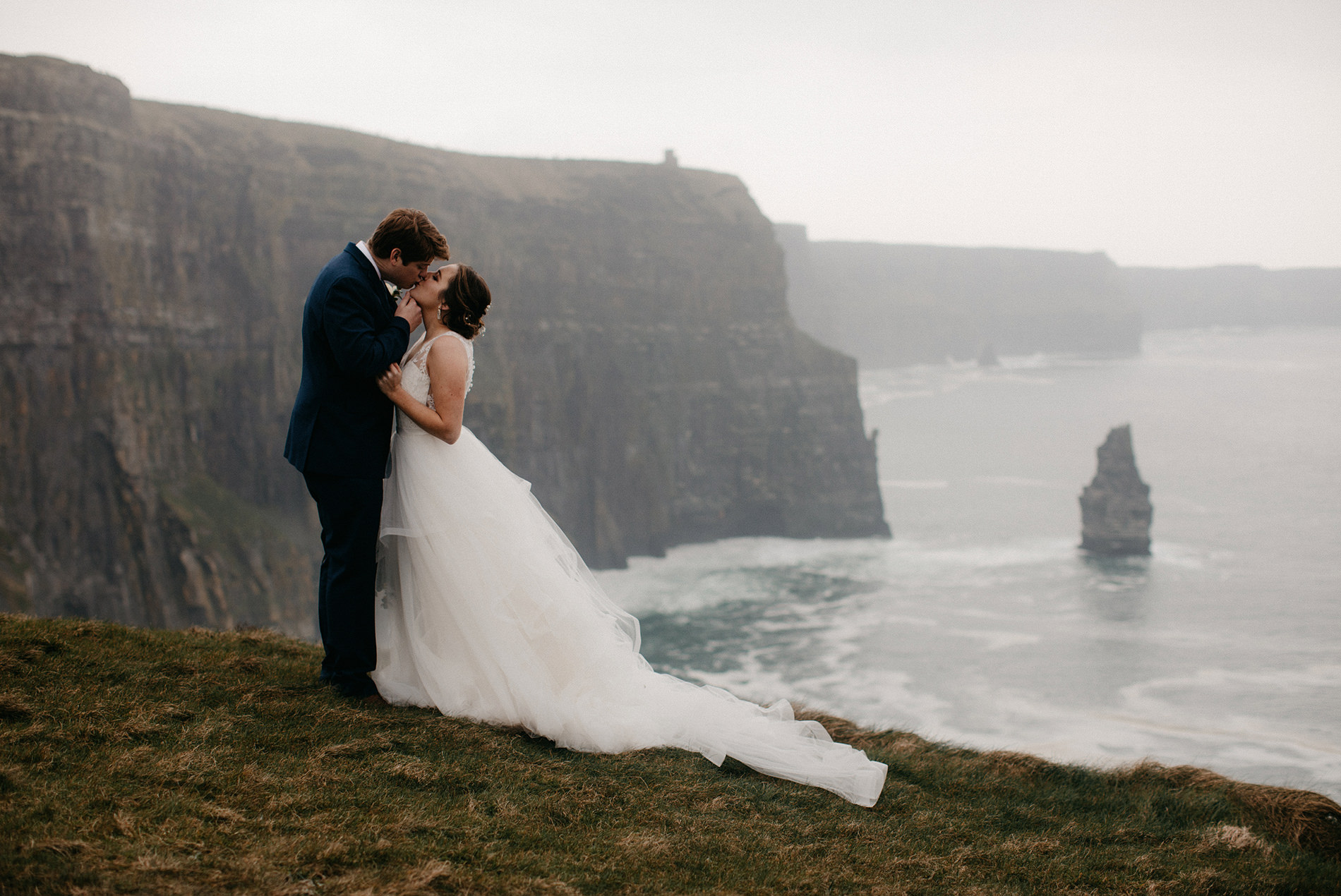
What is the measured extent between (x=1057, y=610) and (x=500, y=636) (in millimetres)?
61685

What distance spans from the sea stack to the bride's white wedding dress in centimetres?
7434

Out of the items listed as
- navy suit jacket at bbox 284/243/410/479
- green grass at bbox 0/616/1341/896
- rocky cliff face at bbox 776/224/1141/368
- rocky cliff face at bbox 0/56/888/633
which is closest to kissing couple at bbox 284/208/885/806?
navy suit jacket at bbox 284/243/410/479

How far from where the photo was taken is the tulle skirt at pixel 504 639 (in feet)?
20.7

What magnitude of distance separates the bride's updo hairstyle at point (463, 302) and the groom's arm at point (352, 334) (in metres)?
0.58

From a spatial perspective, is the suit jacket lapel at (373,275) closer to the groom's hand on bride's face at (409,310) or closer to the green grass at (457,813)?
the groom's hand on bride's face at (409,310)

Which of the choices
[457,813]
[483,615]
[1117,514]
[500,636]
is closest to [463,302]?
[483,615]

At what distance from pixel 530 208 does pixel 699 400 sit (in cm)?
2153

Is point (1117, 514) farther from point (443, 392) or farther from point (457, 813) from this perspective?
point (457, 813)

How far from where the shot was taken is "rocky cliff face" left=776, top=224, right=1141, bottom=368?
547 feet

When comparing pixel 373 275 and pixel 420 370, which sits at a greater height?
pixel 373 275

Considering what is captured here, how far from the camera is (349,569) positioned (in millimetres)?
6156

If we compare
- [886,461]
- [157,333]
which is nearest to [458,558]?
[157,333]

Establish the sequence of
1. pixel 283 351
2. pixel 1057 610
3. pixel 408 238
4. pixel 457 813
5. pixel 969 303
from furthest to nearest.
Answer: pixel 969 303, pixel 1057 610, pixel 283 351, pixel 408 238, pixel 457 813

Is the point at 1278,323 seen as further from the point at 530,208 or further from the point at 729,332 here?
the point at 530,208
